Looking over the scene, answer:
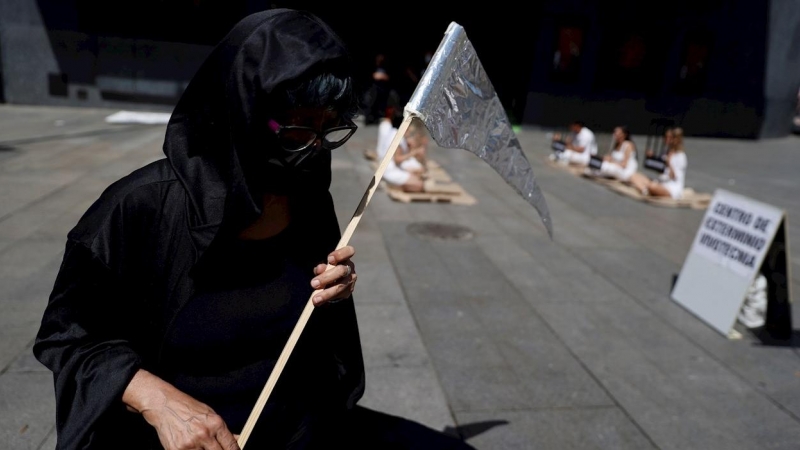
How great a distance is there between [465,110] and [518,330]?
334 cm

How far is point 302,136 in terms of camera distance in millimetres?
1574

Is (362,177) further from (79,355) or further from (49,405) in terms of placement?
(79,355)

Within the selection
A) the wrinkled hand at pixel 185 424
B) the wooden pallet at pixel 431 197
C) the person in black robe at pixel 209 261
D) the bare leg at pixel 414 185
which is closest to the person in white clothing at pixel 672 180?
the wooden pallet at pixel 431 197

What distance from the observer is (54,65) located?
15.8 meters

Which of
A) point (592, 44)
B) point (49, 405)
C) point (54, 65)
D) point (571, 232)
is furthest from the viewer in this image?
point (592, 44)

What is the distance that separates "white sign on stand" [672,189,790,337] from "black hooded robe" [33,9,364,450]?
4538mm

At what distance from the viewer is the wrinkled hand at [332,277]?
158 centimetres

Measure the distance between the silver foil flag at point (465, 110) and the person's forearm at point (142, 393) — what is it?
0.94m

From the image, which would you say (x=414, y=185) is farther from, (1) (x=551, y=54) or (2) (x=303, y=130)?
(1) (x=551, y=54)

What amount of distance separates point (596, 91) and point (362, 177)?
11408mm

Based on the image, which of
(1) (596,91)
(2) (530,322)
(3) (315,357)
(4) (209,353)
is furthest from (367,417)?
(1) (596,91)

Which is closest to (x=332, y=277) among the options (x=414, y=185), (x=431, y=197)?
(x=431, y=197)

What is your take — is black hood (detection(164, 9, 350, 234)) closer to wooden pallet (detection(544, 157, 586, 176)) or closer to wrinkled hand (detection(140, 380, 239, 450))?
wrinkled hand (detection(140, 380, 239, 450))

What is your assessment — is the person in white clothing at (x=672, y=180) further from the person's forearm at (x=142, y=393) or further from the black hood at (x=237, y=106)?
the person's forearm at (x=142, y=393)
